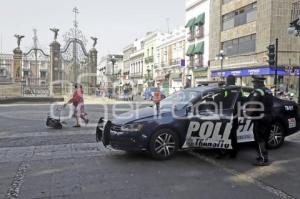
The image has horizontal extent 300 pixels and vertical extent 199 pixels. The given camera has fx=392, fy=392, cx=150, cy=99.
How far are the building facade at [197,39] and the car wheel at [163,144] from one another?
37899mm

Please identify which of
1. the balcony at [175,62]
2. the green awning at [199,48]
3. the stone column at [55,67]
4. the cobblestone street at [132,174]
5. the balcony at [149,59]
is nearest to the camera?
the cobblestone street at [132,174]

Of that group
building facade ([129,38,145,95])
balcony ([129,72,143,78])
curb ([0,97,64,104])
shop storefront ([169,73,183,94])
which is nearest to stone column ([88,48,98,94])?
curb ([0,97,64,104])

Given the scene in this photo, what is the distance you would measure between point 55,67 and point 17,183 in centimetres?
2991

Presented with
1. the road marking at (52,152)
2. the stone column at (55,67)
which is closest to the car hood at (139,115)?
the road marking at (52,152)

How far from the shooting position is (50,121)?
1293 cm

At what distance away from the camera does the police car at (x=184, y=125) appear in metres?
7.57

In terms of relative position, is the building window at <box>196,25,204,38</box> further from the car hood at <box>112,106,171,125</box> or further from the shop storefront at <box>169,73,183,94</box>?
the car hood at <box>112,106,171,125</box>

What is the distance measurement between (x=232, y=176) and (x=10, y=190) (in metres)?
3.53

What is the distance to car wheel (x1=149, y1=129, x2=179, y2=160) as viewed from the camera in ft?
24.9

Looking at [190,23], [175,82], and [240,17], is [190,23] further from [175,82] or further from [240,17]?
[240,17]

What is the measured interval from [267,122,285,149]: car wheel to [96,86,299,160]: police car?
907mm

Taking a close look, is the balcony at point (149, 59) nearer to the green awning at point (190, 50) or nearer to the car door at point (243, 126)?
the green awning at point (190, 50)

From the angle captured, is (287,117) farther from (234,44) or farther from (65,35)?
(234,44)

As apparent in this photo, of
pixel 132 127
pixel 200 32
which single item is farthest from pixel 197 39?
pixel 132 127
